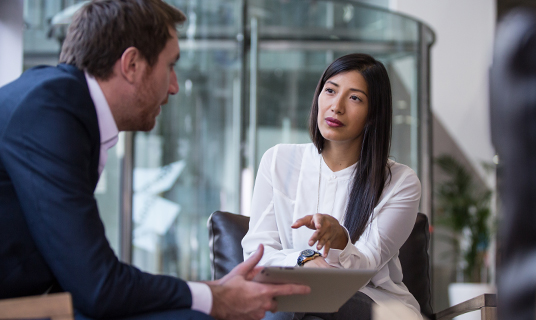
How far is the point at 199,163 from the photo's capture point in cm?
490

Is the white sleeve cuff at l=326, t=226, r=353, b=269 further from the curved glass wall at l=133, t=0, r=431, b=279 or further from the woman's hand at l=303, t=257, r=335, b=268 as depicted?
the curved glass wall at l=133, t=0, r=431, b=279

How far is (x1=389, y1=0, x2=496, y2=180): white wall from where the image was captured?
6527mm

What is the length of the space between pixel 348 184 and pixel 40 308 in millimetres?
1319

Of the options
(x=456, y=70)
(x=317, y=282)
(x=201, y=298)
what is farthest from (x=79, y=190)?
(x=456, y=70)

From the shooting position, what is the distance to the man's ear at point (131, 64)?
1271 mm

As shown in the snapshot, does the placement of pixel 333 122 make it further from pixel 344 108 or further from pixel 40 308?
pixel 40 308

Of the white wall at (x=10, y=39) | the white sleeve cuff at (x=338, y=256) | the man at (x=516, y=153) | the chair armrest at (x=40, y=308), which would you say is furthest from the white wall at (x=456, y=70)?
the man at (x=516, y=153)

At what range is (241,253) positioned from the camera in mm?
2055

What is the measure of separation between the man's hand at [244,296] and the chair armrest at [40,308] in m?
0.36

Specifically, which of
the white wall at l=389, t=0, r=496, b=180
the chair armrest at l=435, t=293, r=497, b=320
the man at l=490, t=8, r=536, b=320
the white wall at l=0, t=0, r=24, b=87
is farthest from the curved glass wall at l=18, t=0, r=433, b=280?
the man at l=490, t=8, r=536, b=320

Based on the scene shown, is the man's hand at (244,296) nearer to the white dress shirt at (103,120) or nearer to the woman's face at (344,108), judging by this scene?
the white dress shirt at (103,120)

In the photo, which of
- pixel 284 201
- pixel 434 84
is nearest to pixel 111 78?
pixel 284 201

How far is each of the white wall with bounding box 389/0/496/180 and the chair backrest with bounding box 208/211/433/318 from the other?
4.76 meters

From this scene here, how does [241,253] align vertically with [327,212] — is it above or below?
below
